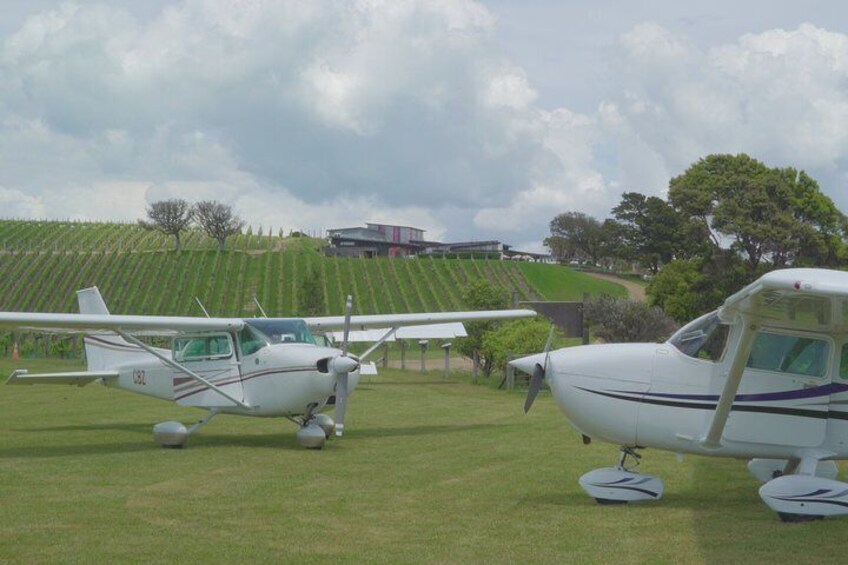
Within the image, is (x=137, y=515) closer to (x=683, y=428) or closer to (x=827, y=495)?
(x=683, y=428)

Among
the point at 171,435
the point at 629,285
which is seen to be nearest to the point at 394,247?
the point at 629,285

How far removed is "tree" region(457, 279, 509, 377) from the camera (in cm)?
3228

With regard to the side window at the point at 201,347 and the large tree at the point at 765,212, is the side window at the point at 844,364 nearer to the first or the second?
the side window at the point at 201,347

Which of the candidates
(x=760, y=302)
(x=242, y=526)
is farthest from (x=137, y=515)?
(x=760, y=302)

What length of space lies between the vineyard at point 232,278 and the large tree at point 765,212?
1562 centimetres

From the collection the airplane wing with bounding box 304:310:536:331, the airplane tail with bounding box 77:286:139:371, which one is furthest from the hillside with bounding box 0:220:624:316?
the airplane wing with bounding box 304:310:536:331

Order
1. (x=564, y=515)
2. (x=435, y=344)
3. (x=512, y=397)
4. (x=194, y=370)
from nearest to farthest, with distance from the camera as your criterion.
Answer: (x=564, y=515) → (x=194, y=370) → (x=512, y=397) → (x=435, y=344)

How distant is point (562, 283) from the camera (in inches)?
3255

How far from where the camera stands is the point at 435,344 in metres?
53.5

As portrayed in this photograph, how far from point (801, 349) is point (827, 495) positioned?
4.63 feet

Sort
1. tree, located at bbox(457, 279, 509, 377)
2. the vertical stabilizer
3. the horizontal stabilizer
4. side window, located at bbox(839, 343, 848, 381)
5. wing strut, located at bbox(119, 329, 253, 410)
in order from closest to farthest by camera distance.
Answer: side window, located at bbox(839, 343, 848, 381) → wing strut, located at bbox(119, 329, 253, 410) → the horizontal stabilizer → the vertical stabilizer → tree, located at bbox(457, 279, 509, 377)

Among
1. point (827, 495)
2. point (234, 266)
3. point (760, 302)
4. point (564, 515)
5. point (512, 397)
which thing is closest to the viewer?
point (760, 302)

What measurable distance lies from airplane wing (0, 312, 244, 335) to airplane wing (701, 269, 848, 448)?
353 inches

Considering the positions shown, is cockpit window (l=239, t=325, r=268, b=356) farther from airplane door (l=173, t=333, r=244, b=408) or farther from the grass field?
the grass field
